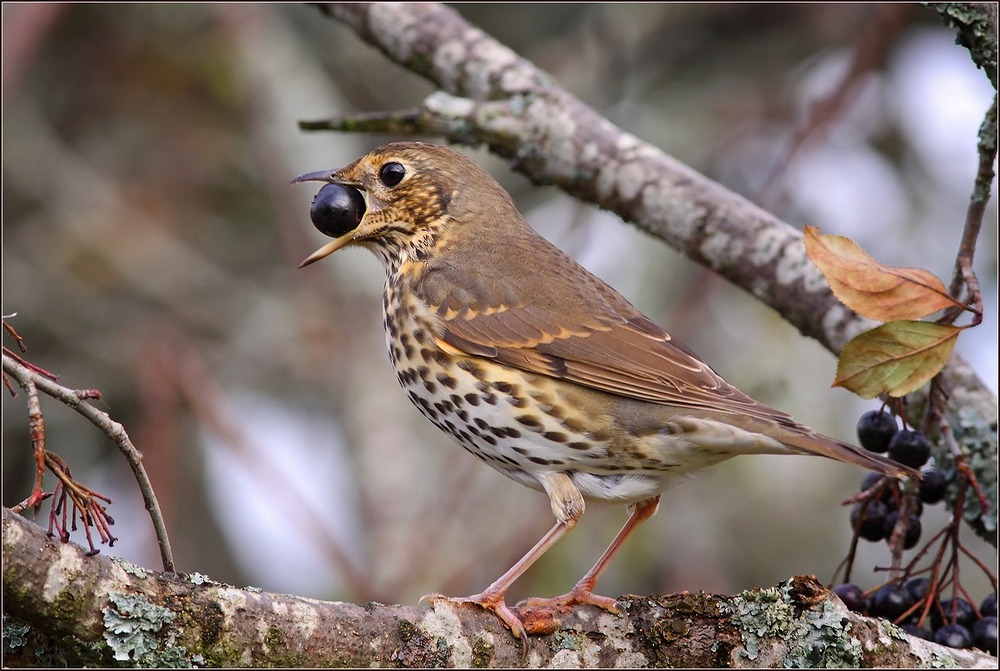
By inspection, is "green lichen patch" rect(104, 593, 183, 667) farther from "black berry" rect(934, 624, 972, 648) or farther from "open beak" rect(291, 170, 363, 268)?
"black berry" rect(934, 624, 972, 648)

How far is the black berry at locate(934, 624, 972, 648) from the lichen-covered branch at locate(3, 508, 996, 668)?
28cm

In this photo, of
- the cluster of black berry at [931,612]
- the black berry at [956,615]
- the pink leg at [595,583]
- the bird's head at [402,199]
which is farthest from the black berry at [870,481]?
the bird's head at [402,199]

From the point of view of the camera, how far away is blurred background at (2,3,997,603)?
23.4 feet

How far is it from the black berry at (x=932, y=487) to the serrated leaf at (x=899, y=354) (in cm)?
90

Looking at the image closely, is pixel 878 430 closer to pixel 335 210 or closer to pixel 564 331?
pixel 564 331

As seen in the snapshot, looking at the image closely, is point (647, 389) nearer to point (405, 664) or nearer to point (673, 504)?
point (405, 664)

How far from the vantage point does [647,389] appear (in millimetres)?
3865

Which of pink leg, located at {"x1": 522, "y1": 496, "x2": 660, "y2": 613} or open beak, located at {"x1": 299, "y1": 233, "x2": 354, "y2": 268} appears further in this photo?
open beak, located at {"x1": 299, "y1": 233, "x2": 354, "y2": 268}

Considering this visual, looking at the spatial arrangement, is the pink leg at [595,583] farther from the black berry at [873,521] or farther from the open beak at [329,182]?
the open beak at [329,182]

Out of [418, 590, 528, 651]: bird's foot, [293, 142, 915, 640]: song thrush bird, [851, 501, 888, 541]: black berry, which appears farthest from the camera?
[851, 501, 888, 541]: black berry

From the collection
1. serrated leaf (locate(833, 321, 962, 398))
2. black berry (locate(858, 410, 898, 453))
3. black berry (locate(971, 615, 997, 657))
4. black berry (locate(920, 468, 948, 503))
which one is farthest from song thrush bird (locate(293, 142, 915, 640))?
black berry (locate(971, 615, 997, 657))

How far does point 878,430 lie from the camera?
386cm

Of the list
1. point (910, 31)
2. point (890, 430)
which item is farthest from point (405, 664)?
point (910, 31)

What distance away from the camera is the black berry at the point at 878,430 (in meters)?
3.85
